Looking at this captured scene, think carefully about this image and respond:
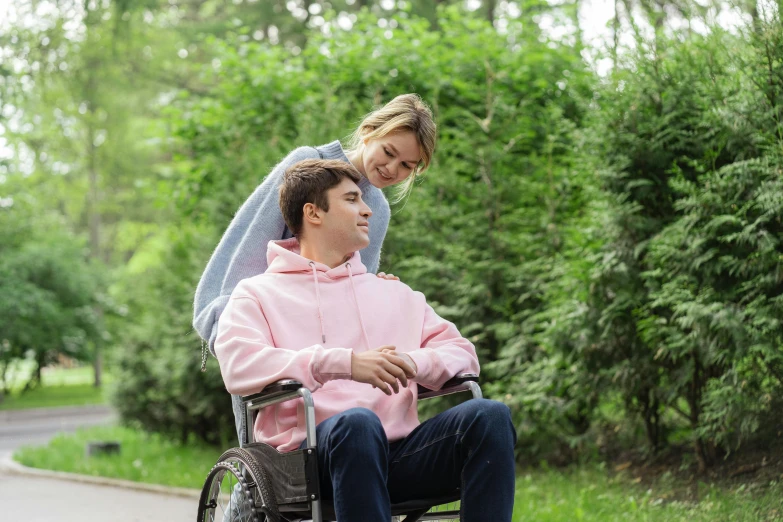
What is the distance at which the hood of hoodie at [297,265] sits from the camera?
122 inches

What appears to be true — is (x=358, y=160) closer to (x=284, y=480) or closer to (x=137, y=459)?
(x=284, y=480)

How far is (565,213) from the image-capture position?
23.8 feet

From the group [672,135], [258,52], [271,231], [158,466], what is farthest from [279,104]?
[271,231]

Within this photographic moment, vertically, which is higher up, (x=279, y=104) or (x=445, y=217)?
(x=279, y=104)

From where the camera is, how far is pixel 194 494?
23.8 ft

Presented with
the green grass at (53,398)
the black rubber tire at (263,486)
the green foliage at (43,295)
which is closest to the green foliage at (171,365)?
the black rubber tire at (263,486)

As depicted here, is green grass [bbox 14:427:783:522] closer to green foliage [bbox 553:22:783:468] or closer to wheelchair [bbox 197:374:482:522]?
green foliage [bbox 553:22:783:468]

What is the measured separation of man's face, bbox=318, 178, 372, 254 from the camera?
309cm

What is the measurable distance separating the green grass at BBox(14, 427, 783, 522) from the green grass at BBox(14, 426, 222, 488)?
0.04 feet

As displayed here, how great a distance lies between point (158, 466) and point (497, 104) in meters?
4.38

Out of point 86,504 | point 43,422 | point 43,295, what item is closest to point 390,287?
point 86,504

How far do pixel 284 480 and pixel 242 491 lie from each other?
8.4 inches

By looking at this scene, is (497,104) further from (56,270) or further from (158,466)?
(56,270)

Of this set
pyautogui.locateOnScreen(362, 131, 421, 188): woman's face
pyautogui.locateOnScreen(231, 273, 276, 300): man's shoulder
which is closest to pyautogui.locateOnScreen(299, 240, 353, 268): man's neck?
pyautogui.locateOnScreen(231, 273, 276, 300): man's shoulder
